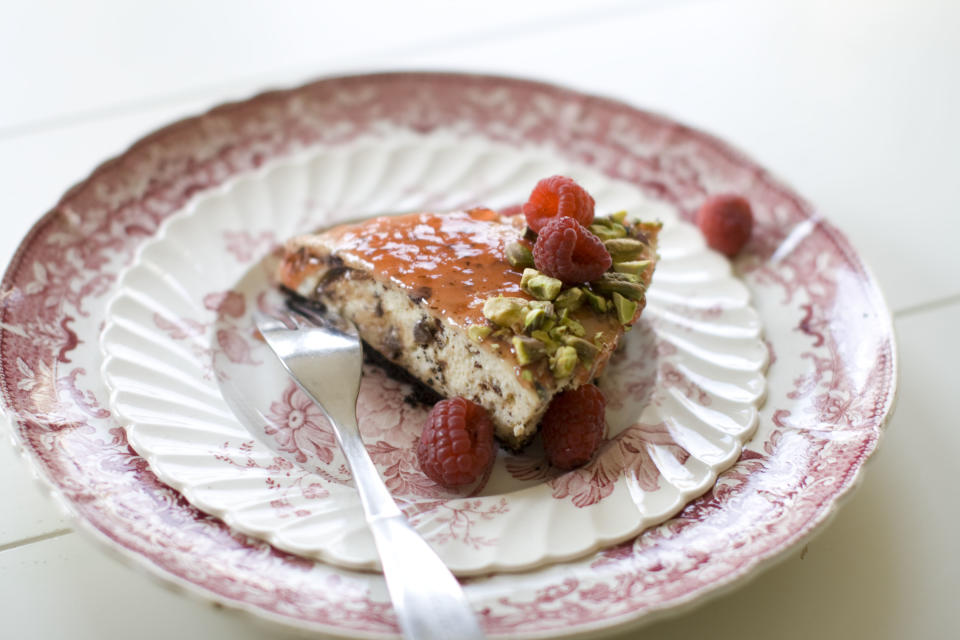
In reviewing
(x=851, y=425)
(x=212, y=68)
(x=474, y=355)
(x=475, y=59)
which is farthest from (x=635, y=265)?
(x=212, y=68)

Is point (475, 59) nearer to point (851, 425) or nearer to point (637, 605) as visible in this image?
point (851, 425)

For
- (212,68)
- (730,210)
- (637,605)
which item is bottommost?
(637,605)

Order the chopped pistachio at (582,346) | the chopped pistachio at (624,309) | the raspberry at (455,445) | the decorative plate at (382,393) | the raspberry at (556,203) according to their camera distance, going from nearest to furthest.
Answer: the decorative plate at (382,393) < the raspberry at (455,445) < the chopped pistachio at (582,346) < the chopped pistachio at (624,309) < the raspberry at (556,203)

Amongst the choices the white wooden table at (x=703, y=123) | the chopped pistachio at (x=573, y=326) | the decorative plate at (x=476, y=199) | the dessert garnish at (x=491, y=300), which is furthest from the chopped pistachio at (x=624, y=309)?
the white wooden table at (x=703, y=123)

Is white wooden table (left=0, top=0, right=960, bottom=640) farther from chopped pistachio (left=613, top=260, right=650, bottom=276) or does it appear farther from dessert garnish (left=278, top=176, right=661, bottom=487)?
chopped pistachio (left=613, top=260, right=650, bottom=276)

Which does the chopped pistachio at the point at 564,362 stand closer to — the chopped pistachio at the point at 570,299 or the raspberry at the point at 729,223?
the chopped pistachio at the point at 570,299

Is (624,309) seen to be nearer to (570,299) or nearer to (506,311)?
(570,299)

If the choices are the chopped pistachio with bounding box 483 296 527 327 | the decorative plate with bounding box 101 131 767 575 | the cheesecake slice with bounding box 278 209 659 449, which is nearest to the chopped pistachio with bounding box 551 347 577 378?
the cheesecake slice with bounding box 278 209 659 449
